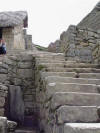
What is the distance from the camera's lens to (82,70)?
5.27 metres

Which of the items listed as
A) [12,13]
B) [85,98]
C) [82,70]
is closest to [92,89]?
[85,98]

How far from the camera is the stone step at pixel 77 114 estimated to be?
258 cm

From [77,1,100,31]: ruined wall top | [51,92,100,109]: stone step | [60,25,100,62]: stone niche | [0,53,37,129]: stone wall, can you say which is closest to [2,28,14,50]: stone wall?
[77,1,100,31]: ruined wall top

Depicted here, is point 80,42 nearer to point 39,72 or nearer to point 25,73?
point 25,73

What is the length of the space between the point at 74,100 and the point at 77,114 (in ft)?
1.06

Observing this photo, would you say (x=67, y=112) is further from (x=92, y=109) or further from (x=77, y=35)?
(x=77, y=35)

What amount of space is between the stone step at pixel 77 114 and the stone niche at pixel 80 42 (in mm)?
5367

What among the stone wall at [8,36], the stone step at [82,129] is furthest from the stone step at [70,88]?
the stone wall at [8,36]

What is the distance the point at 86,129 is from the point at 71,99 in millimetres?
785

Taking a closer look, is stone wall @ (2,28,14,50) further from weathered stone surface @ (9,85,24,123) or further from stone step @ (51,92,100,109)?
stone step @ (51,92,100,109)

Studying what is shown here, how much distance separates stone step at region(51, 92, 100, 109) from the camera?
290cm

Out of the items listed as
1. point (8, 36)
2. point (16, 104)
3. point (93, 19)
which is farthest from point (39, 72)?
point (8, 36)

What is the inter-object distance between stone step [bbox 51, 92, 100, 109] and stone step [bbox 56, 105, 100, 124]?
0.59 feet

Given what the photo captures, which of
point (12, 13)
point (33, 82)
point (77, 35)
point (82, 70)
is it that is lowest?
point (33, 82)
